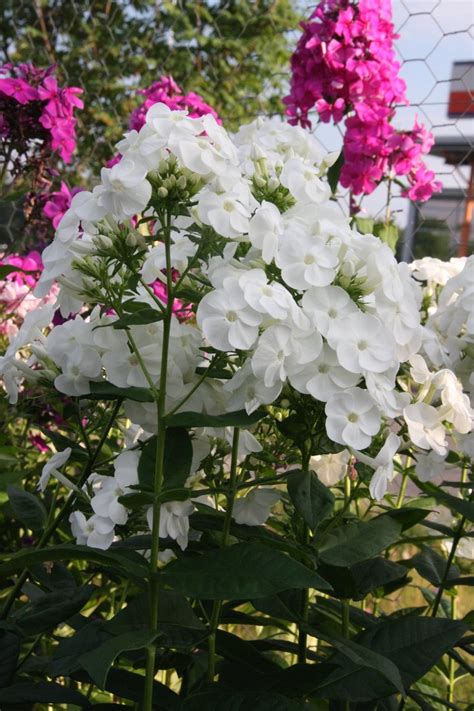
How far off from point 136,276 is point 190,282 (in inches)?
2.6

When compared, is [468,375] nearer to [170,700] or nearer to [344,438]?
[344,438]

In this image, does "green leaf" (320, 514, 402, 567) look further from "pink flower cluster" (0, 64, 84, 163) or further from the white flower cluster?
"pink flower cluster" (0, 64, 84, 163)

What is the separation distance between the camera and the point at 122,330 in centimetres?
62

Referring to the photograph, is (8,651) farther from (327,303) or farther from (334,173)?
(334,173)

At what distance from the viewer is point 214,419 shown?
22.1 inches

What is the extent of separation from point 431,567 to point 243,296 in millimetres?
421

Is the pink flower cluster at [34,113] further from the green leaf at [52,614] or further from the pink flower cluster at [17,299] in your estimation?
the green leaf at [52,614]

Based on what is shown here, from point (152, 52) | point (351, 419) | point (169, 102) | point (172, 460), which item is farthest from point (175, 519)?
point (152, 52)

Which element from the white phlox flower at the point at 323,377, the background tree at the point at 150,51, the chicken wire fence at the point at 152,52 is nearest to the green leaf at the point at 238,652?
the white phlox flower at the point at 323,377

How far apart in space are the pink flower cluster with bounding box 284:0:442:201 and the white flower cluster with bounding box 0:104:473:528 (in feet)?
2.57

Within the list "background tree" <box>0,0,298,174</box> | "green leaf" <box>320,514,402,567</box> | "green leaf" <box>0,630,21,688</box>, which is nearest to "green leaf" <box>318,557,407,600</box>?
"green leaf" <box>320,514,402,567</box>

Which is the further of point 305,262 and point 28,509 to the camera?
point 28,509

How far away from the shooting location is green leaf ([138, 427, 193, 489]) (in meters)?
0.60

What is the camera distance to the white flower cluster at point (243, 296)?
1.82 ft
